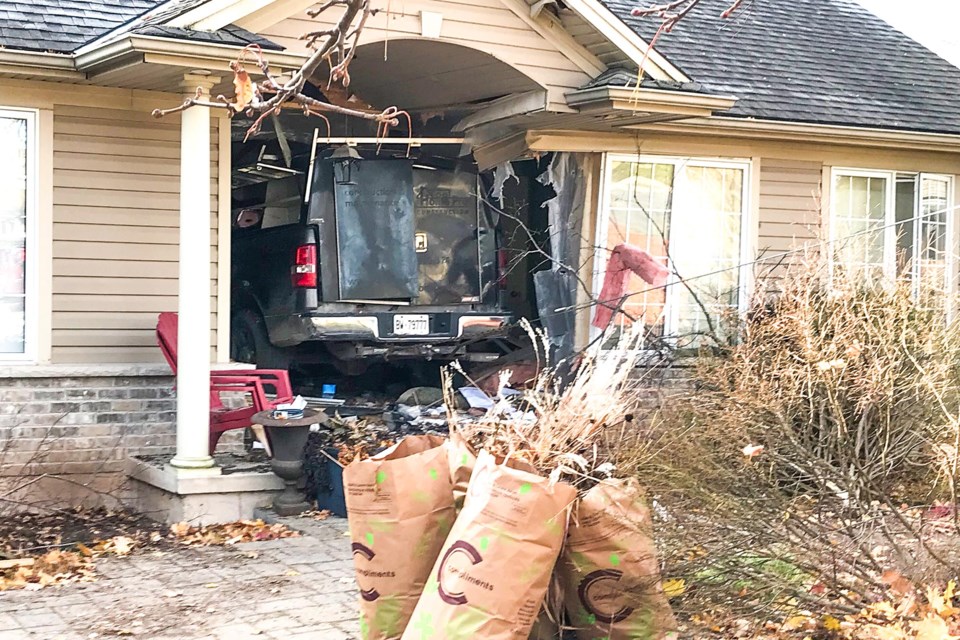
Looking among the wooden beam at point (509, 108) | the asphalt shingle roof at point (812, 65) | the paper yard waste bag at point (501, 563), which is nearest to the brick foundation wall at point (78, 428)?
the wooden beam at point (509, 108)

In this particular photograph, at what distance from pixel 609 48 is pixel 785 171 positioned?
305 centimetres

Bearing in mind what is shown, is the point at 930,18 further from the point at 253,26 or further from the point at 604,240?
the point at 253,26

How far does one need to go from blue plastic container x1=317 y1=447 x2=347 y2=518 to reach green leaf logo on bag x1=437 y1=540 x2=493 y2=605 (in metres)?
3.67

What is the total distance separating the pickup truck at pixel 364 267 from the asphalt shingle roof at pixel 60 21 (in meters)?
2.01

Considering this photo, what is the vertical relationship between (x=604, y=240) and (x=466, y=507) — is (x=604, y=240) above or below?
above

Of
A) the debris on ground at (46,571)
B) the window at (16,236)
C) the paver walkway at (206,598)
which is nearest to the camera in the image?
the paver walkway at (206,598)

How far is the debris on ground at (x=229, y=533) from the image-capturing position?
25.5 feet

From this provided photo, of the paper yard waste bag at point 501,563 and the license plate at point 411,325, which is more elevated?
the license plate at point 411,325

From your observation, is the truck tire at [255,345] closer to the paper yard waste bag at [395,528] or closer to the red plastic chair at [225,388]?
the red plastic chair at [225,388]

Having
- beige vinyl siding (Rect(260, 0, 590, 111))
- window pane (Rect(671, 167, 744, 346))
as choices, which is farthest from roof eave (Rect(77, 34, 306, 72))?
window pane (Rect(671, 167, 744, 346))

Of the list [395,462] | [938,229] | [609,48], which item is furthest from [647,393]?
[938,229]

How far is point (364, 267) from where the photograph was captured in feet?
33.8

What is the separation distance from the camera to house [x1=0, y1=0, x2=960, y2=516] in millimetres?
8219

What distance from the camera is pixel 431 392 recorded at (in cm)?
1090
